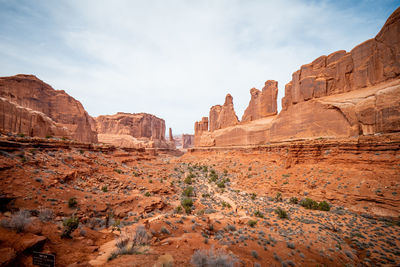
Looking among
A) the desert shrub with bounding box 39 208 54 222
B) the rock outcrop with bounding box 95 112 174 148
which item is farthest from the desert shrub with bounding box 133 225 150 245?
the rock outcrop with bounding box 95 112 174 148

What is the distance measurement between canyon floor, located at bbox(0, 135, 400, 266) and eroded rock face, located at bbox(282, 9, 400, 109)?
7.41m

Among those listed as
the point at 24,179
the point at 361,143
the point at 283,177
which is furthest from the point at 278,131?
the point at 24,179

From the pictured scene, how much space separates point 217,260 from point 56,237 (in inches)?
191

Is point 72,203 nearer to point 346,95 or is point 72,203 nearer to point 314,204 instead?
point 314,204

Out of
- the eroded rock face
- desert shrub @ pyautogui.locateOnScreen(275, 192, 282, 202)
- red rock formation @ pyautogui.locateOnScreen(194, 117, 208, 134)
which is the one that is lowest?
desert shrub @ pyautogui.locateOnScreen(275, 192, 282, 202)

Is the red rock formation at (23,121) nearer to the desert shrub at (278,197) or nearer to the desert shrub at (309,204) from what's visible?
the desert shrub at (278,197)

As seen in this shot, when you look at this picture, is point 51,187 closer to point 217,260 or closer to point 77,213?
point 77,213

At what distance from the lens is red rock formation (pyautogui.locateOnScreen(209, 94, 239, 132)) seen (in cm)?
3638

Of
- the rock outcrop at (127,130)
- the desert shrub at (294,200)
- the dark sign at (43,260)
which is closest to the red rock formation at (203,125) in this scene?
the rock outcrop at (127,130)

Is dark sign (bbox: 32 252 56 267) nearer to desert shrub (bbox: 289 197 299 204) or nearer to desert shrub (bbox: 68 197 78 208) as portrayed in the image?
desert shrub (bbox: 68 197 78 208)

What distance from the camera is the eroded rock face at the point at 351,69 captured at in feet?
44.0

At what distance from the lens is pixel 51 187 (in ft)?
27.9

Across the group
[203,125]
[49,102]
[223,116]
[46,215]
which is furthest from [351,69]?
[49,102]

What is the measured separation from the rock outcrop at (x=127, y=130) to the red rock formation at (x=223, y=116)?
26.2 metres
